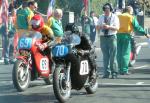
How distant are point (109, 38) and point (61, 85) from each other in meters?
3.86

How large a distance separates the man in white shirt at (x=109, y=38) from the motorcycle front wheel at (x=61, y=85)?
360 cm

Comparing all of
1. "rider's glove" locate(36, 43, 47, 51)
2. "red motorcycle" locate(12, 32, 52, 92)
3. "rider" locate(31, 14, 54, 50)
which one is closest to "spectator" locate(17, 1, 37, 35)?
"rider" locate(31, 14, 54, 50)

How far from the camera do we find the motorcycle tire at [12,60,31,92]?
35.4 ft

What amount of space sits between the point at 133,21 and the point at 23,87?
13.3 feet

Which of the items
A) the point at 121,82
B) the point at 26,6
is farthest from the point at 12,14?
the point at 121,82

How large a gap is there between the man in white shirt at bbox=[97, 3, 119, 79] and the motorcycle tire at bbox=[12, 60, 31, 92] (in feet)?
8.90

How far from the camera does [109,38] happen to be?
13320 millimetres

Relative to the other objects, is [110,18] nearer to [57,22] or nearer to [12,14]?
[57,22]

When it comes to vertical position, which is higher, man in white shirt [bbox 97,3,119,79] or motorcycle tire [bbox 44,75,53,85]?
man in white shirt [bbox 97,3,119,79]

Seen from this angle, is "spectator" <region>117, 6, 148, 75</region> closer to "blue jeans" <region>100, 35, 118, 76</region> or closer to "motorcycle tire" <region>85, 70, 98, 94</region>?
"blue jeans" <region>100, 35, 118, 76</region>

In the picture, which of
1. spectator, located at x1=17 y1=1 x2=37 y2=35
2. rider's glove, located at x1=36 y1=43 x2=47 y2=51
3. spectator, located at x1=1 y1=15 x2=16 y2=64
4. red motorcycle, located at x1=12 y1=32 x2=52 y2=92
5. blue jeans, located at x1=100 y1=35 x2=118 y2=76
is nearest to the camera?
red motorcycle, located at x1=12 y1=32 x2=52 y2=92

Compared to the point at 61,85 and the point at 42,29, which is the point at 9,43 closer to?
the point at 42,29

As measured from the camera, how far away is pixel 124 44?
46.8ft

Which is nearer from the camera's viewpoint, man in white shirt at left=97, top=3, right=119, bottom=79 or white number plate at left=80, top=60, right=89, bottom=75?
white number plate at left=80, top=60, right=89, bottom=75
